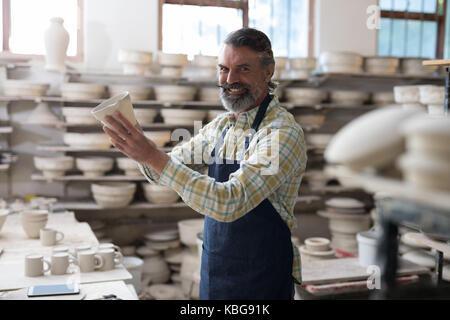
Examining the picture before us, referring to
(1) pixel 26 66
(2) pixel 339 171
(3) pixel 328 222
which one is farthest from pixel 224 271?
(3) pixel 328 222

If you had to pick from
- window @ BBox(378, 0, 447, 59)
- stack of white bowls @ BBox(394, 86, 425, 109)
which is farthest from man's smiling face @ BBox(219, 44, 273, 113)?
window @ BBox(378, 0, 447, 59)

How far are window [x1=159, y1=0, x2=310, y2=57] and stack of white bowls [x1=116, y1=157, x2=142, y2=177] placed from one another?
4.00 feet

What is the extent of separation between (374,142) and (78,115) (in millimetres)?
3851

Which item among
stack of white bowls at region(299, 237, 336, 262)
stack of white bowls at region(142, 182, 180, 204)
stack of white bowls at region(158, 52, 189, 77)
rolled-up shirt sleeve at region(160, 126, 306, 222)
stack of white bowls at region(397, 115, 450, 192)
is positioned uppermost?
stack of white bowls at region(158, 52, 189, 77)

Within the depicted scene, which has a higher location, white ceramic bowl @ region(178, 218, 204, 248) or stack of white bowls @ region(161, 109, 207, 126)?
stack of white bowls @ region(161, 109, 207, 126)

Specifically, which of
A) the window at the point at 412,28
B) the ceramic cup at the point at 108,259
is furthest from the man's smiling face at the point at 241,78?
the window at the point at 412,28

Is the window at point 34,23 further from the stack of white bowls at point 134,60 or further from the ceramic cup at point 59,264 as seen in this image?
the ceramic cup at point 59,264

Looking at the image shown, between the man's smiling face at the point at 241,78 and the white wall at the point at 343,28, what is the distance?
11.6 feet

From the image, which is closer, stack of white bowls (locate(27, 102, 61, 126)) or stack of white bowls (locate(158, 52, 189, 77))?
stack of white bowls (locate(27, 102, 61, 126))

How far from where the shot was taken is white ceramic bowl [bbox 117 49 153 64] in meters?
4.34

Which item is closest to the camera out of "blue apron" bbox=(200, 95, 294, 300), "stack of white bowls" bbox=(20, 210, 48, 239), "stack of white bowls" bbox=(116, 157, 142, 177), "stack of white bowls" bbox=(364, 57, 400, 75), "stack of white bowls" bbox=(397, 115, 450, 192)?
"stack of white bowls" bbox=(397, 115, 450, 192)

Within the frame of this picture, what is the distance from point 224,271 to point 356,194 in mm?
4080

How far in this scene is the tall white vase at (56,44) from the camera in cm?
420

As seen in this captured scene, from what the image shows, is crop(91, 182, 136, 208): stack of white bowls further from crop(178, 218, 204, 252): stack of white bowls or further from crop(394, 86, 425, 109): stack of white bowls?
crop(394, 86, 425, 109): stack of white bowls
